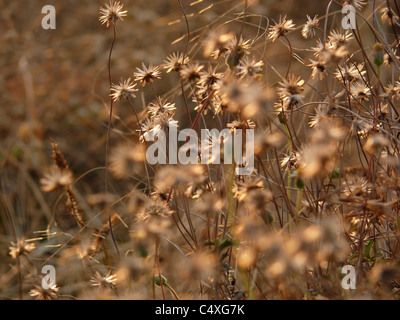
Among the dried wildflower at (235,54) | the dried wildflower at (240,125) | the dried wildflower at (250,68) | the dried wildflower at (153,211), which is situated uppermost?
the dried wildflower at (235,54)

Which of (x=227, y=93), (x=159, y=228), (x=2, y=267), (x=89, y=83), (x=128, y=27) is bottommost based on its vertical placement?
(x=2, y=267)

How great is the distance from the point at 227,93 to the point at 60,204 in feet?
5.34

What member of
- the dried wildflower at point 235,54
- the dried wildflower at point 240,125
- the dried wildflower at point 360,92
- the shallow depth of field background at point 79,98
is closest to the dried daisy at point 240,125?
the dried wildflower at point 240,125

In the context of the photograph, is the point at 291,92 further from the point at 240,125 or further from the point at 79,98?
the point at 79,98

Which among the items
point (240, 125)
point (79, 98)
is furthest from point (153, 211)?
point (79, 98)

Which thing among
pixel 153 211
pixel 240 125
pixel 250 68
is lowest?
pixel 153 211

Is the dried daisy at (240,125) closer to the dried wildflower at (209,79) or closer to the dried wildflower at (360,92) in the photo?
the dried wildflower at (209,79)

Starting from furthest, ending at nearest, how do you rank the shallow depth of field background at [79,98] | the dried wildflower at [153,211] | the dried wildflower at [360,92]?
the shallow depth of field background at [79,98]
the dried wildflower at [360,92]
the dried wildflower at [153,211]

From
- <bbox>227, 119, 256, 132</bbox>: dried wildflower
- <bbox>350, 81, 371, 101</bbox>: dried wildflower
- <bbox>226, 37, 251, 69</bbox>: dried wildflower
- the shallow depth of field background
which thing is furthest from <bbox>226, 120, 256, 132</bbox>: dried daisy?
the shallow depth of field background
